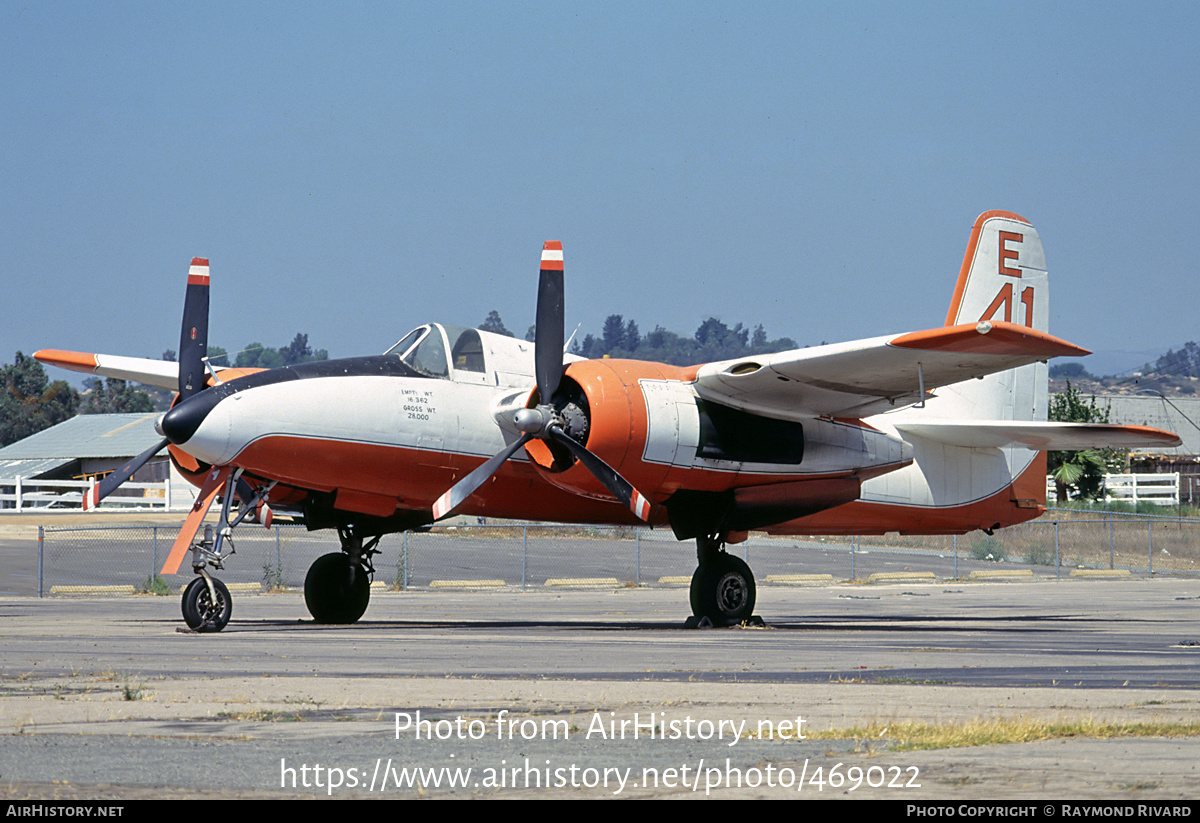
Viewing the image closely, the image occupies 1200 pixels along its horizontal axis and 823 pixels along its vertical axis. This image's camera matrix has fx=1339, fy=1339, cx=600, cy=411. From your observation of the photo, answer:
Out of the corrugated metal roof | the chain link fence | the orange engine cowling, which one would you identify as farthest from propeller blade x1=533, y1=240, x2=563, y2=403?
the corrugated metal roof

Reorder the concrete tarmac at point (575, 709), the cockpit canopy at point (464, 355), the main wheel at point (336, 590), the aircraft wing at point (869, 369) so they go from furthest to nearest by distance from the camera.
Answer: the main wheel at point (336, 590)
the cockpit canopy at point (464, 355)
the aircraft wing at point (869, 369)
the concrete tarmac at point (575, 709)

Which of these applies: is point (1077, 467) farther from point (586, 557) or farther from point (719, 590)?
point (719, 590)

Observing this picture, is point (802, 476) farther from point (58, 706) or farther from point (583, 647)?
point (58, 706)

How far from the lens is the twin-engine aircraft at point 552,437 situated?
1723cm

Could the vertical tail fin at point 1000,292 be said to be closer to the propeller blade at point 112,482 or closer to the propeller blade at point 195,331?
the propeller blade at point 195,331

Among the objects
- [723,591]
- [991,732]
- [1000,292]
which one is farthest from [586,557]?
[991,732]

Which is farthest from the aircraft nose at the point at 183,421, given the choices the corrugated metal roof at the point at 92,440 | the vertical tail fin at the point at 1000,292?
the corrugated metal roof at the point at 92,440

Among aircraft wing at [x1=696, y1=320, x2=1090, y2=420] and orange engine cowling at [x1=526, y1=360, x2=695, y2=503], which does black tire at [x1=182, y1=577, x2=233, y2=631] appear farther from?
aircraft wing at [x1=696, y1=320, x2=1090, y2=420]

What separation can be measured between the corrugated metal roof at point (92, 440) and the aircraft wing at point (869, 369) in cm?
6485

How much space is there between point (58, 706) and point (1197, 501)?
8327 centimetres

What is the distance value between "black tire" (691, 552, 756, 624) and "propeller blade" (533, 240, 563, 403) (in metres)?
3.65

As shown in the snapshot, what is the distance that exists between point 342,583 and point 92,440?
234 feet

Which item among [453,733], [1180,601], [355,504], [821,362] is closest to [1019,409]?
[1180,601]

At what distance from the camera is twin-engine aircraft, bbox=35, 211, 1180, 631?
17234mm
